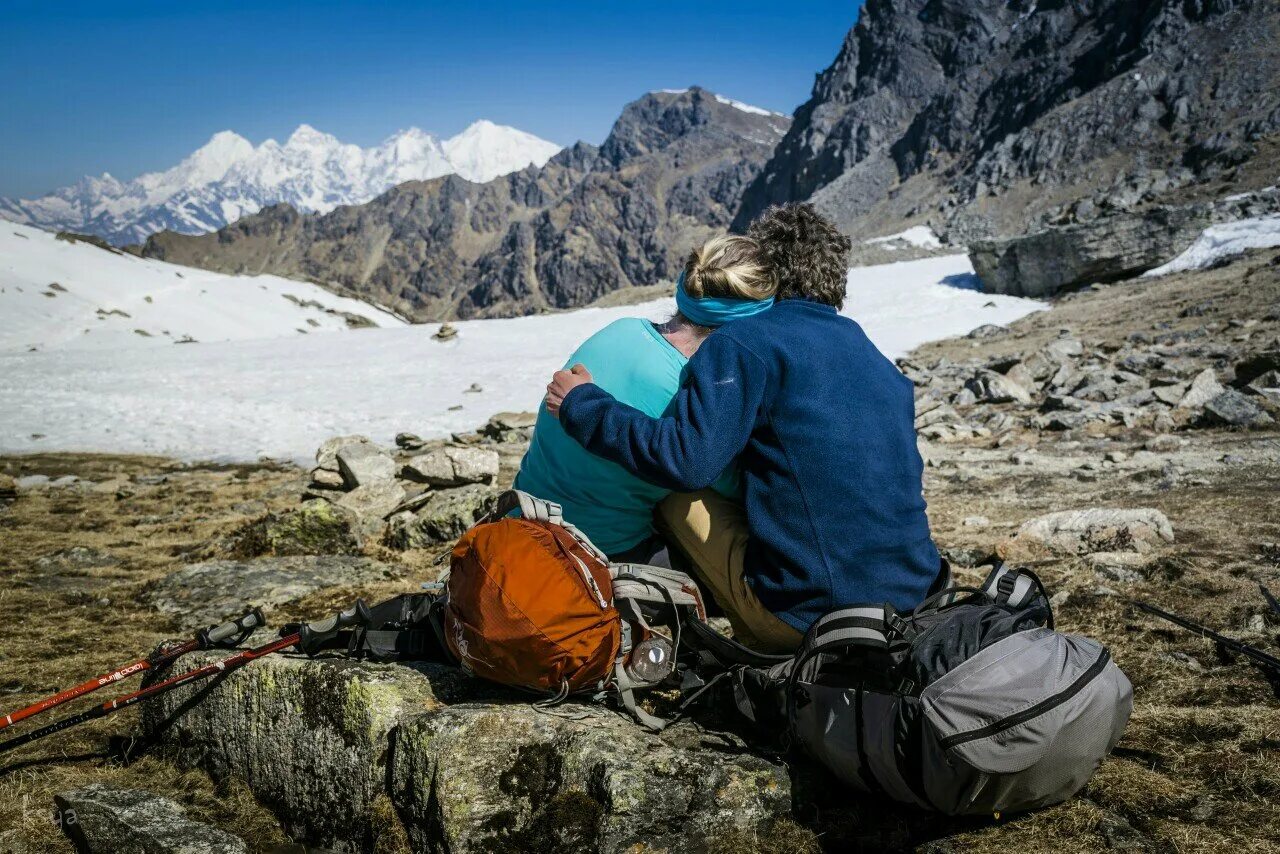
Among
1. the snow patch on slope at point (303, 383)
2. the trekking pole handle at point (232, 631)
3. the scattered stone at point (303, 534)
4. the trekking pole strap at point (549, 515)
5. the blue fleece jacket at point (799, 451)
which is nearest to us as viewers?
the blue fleece jacket at point (799, 451)

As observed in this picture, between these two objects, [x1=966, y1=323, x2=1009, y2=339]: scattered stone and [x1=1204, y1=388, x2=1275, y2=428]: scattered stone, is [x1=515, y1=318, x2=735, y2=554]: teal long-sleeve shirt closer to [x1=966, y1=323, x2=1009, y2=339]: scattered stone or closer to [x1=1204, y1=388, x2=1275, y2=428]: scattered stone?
[x1=1204, y1=388, x2=1275, y2=428]: scattered stone

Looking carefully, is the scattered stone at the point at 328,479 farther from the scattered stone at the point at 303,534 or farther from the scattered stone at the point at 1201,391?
the scattered stone at the point at 1201,391

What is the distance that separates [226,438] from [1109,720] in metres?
21.0

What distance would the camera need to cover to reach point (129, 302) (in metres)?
52.2

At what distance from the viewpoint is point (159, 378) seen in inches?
993

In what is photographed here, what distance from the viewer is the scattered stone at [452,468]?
10.9 meters

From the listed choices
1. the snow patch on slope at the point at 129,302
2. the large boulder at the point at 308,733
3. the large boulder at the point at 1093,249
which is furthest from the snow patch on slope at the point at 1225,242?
the snow patch on slope at the point at 129,302

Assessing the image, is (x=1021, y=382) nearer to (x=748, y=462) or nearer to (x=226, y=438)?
(x=748, y=462)

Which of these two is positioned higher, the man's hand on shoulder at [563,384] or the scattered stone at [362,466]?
the man's hand on shoulder at [563,384]

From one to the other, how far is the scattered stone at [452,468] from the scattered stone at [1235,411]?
11.8 meters

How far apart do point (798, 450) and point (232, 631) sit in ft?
11.9

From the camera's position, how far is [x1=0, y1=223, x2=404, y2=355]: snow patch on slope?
42.0 meters

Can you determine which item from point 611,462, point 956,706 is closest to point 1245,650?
point 956,706

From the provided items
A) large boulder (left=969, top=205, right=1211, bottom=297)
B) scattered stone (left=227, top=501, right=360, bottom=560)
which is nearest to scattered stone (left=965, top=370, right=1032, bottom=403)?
scattered stone (left=227, top=501, right=360, bottom=560)
